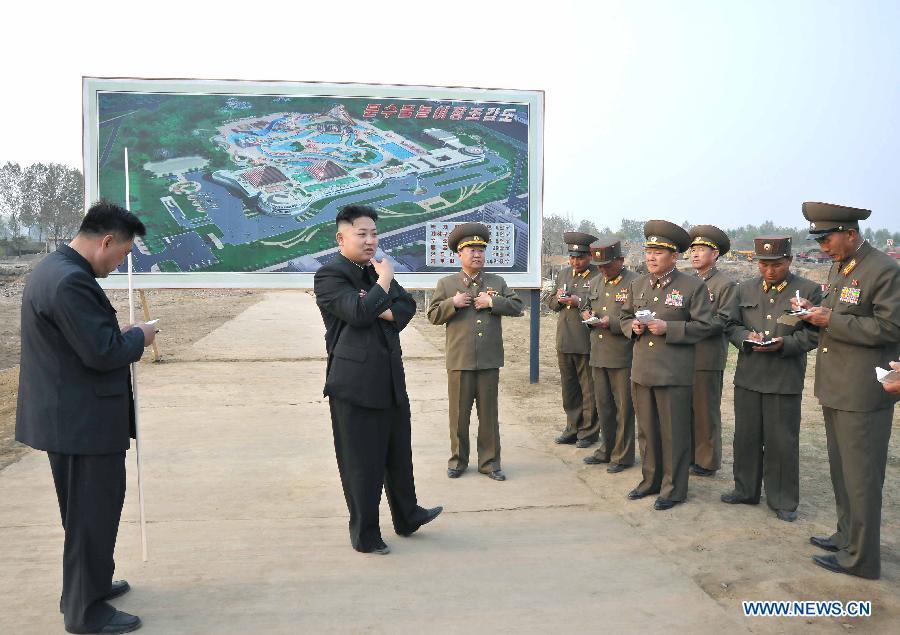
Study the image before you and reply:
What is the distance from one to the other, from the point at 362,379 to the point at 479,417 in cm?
183

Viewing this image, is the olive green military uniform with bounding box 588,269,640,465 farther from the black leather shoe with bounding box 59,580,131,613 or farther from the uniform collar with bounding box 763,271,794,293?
the black leather shoe with bounding box 59,580,131,613

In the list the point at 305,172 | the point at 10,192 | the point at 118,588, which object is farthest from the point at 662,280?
the point at 10,192

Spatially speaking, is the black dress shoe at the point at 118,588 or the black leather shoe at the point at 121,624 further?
the black dress shoe at the point at 118,588

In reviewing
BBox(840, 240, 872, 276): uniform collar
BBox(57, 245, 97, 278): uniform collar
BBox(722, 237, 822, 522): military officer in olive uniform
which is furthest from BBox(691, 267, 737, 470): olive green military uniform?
BBox(57, 245, 97, 278): uniform collar

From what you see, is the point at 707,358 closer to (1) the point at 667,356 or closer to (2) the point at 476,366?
(1) the point at 667,356

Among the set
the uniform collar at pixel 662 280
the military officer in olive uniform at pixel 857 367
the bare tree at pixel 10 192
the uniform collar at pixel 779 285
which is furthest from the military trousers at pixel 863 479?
the bare tree at pixel 10 192

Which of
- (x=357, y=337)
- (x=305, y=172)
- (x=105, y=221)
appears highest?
(x=305, y=172)

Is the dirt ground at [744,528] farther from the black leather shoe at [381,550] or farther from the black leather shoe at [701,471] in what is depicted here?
the black leather shoe at [381,550]

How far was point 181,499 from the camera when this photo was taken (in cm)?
486

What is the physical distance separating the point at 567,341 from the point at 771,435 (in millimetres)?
2126

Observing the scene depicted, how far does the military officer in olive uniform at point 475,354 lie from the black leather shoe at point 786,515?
5.96ft

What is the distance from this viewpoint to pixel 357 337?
3.89 meters

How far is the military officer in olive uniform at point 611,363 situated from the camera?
5.62 meters

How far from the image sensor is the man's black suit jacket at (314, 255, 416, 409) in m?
3.77
